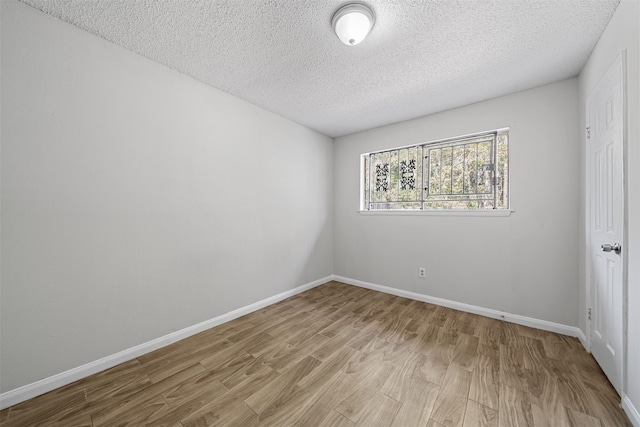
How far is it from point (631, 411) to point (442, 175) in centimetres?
245

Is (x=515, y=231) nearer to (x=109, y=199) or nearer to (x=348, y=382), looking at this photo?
(x=348, y=382)

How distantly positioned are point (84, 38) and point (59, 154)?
89 centimetres

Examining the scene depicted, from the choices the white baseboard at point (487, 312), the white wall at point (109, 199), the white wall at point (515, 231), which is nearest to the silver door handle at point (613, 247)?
the white wall at point (515, 231)

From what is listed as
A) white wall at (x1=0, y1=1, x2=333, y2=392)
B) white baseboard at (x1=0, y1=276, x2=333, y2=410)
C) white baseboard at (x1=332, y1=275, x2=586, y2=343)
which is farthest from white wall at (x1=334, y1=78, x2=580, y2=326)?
white baseboard at (x1=0, y1=276, x2=333, y2=410)

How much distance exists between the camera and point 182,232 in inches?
89.0

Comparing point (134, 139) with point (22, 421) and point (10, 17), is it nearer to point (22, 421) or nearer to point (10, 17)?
point (10, 17)

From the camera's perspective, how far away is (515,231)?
2535 mm

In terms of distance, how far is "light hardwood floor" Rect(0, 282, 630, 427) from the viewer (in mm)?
1381

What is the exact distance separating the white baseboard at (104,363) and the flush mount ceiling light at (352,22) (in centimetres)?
282

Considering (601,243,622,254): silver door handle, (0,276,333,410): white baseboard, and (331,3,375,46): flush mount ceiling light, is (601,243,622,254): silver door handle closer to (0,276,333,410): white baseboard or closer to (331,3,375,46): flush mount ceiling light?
(331,3,375,46): flush mount ceiling light

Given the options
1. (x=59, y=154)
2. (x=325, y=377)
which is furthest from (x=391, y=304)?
(x=59, y=154)

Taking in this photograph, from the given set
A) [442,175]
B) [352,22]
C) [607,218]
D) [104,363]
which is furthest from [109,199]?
[607,218]

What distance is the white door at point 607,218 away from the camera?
150 centimetres

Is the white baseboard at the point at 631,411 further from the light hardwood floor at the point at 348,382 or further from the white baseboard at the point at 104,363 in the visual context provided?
the white baseboard at the point at 104,363
